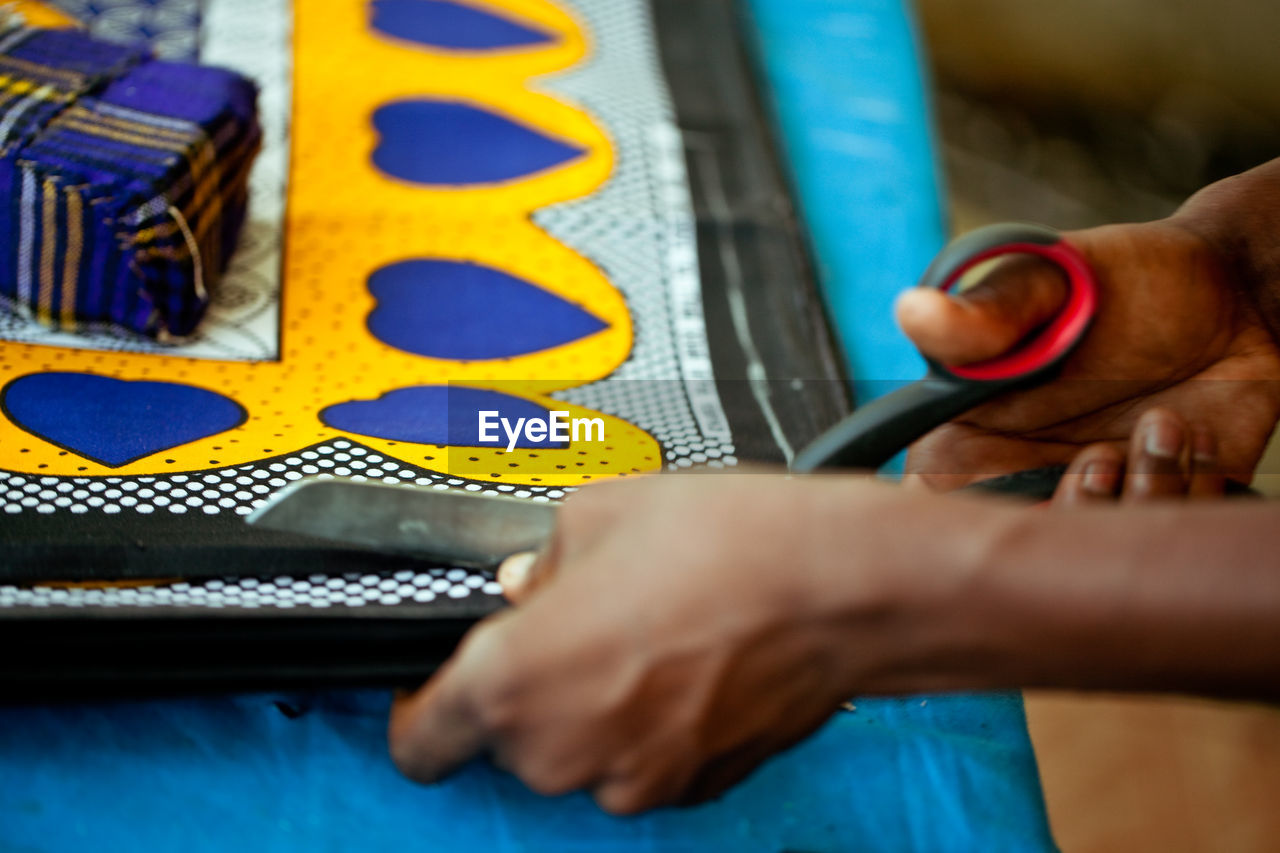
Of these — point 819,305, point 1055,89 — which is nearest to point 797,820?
point 819,305

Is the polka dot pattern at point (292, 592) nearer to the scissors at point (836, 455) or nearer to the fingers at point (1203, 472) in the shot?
the scissors at point (836, 455)

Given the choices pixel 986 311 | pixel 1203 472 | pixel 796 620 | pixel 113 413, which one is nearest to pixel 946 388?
pixel 986 311

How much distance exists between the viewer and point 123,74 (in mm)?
877

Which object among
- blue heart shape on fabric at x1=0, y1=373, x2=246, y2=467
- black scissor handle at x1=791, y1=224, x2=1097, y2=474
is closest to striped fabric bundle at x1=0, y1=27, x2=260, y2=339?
blue heart shape on fabric at x1=0, y1=373, x2=246, y2=467

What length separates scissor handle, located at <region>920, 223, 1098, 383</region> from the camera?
0.61 meters

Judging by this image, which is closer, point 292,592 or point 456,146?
point 292,592

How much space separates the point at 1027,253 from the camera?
647 millimetres

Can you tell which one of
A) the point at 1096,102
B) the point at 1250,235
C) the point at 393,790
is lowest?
the point at 1096,102

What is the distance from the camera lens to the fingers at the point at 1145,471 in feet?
1.97

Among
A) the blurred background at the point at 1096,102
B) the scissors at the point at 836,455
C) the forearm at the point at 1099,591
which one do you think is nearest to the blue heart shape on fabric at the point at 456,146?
the scissors at the point at 836,455

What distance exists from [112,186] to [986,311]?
1.98 feet

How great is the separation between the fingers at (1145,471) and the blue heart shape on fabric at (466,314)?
44 centimetres

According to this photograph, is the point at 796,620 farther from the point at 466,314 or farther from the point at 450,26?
the point at 450,26

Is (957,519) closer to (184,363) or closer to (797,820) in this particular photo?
(797,820)
